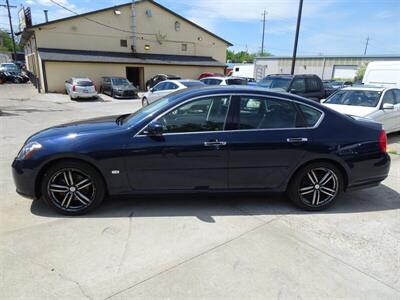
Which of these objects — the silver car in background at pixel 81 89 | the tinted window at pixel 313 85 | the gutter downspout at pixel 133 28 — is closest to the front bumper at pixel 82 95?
the silver car in background at pixel 81 89

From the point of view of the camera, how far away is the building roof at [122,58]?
22891 mm

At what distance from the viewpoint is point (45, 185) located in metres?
3.43

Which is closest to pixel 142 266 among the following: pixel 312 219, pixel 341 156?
pixel 312 219

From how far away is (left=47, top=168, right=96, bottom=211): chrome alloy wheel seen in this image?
11.3 feet

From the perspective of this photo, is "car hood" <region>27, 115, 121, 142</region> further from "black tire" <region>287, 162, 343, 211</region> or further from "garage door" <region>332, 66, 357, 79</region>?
"garage door" <region>332, 66, 357, 79</region>

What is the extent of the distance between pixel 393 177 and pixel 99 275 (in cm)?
521

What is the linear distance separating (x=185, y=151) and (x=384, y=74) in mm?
11527

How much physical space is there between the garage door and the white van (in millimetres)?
33255

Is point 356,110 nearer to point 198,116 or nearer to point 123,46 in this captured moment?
point 198,116

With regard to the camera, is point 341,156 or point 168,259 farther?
point 341,156

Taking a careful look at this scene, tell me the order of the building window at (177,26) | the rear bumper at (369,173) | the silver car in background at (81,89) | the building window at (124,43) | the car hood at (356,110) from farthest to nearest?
the building window at (177,26) → the building window at (124,43) → the silver car in background at (81,89) → the car hood at (356,110) → the rear bumper at (369,173)

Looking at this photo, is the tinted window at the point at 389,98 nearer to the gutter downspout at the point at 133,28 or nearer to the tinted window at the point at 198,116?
the tinted window at the point at 198,116

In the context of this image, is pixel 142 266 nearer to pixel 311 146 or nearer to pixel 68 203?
pixel 68 203

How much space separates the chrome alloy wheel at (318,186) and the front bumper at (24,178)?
3300 millimetres
